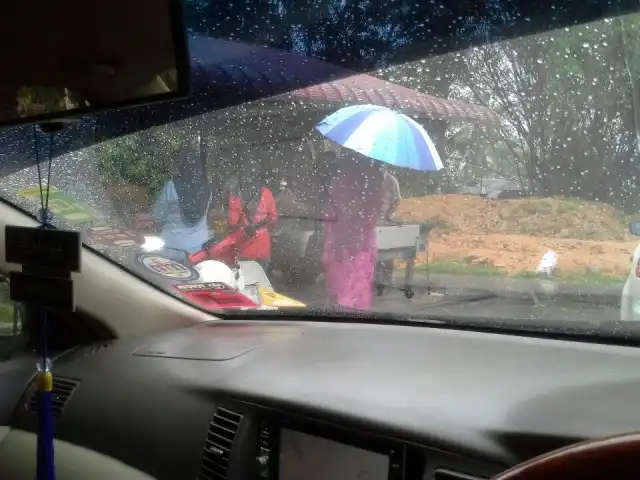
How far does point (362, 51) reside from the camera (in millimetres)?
2928

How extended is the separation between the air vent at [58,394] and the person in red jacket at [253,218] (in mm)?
1050

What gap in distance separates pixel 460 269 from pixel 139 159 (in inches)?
67.9

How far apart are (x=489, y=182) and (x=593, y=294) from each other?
61cm

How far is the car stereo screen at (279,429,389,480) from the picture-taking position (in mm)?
2324

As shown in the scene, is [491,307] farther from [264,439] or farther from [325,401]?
[264,439]

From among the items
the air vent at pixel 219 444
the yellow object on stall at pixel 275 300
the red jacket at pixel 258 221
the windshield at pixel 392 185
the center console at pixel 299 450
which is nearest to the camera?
the center console at pixel 299 450

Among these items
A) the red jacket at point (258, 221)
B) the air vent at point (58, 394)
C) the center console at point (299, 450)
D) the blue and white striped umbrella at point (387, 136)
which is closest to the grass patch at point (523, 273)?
the blue and white striped umbrella at point (387, 136)

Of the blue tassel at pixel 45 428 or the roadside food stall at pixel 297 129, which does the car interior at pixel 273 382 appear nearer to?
the roadside food stall at pixel 297 129

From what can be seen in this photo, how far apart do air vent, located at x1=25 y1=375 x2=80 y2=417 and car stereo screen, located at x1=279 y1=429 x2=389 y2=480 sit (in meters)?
1.38

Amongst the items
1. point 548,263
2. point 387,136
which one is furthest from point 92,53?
point 548,263

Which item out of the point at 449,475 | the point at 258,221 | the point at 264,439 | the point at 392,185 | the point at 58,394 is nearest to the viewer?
the point at 449,475

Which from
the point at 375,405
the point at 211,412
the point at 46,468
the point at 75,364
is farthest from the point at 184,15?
the point at 75,364

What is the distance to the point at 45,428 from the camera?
106 inches

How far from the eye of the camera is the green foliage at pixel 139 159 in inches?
141
